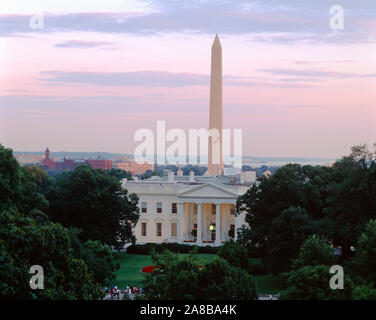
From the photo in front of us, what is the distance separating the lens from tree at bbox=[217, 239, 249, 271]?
59969 millimetres

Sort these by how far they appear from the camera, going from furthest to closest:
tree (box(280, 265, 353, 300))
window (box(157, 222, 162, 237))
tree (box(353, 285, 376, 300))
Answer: window (box(157, 222, 162, 237)), tree (box(280, 265, 353, 300)), tree (box(353, 285, 376, 300))

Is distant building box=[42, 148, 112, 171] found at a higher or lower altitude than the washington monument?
lower

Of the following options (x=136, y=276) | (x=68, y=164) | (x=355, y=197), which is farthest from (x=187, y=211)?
(x=355, y=197)

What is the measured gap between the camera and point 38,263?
29.2 m

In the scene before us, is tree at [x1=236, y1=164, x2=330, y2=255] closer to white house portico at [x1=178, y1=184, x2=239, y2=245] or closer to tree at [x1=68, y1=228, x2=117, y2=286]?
tree at [x1=68, y1=228, x2=117, y2=286]

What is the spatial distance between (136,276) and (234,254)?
9252mm

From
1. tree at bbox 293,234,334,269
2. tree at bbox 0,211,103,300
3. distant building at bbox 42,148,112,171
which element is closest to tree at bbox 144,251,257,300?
tree at bbox 0,211,103,300

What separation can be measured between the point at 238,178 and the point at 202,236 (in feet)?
39.3

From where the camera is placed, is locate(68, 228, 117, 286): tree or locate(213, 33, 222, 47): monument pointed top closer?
locate(68, 228, 117, 286): tree

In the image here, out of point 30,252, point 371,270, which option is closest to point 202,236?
point 371,270

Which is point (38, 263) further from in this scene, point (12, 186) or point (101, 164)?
point (101, 164)

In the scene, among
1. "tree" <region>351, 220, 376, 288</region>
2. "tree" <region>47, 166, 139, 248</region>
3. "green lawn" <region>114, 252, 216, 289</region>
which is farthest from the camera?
"tree" <region>47, 166, 139, 248</region>

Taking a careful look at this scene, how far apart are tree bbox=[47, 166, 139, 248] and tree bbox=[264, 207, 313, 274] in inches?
891

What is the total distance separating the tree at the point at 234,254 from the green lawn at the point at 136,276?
1.54 metres
